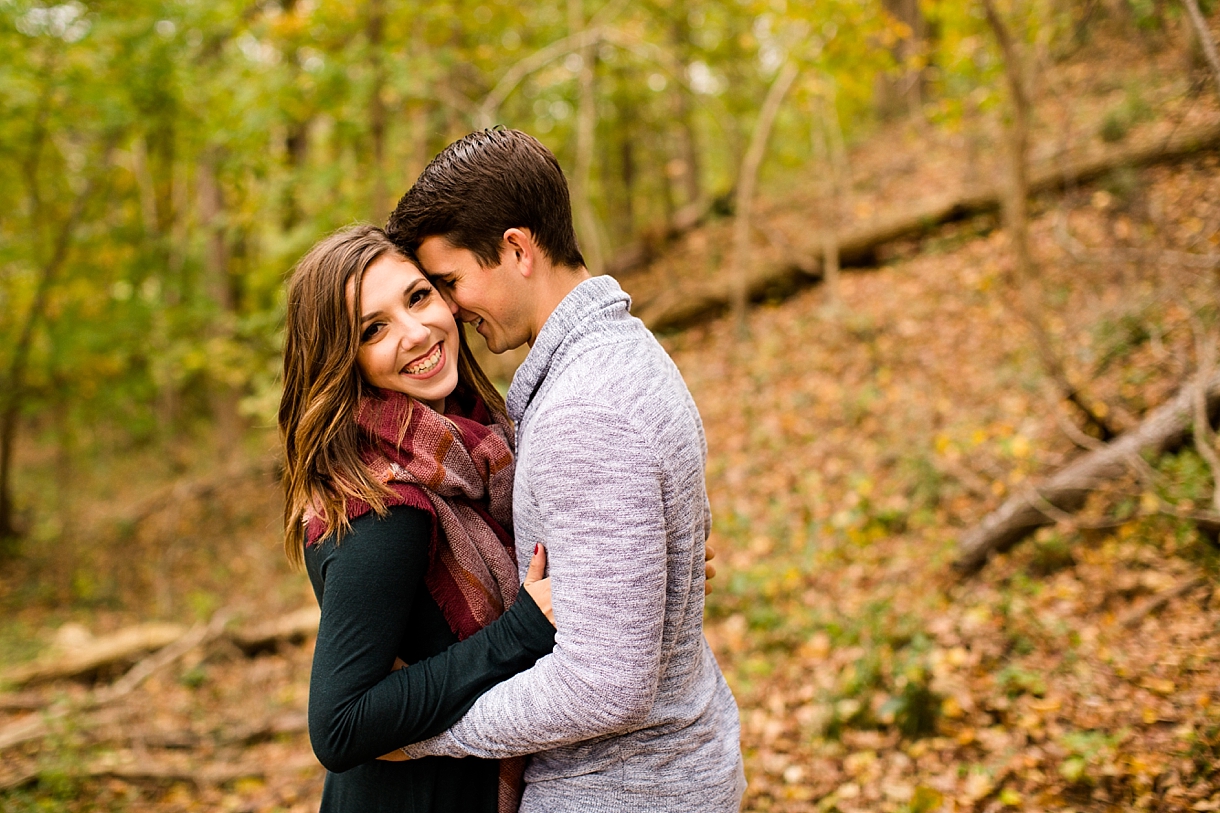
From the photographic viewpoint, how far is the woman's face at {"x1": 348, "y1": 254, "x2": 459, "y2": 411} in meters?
1.66

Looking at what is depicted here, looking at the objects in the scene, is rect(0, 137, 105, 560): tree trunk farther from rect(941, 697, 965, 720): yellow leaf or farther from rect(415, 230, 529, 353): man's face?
rect(941, 697, 965, 720): yellow leaf

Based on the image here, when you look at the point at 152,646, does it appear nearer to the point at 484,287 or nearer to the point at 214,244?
the point at 214,244

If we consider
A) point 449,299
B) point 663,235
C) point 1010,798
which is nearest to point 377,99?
point 449,299

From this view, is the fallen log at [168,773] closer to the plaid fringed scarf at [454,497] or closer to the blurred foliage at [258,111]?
the blurred foliage at [258,111]

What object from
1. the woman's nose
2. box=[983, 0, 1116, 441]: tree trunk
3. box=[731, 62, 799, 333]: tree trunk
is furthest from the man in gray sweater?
box=[731, 62, 799, 333]: tree trunk

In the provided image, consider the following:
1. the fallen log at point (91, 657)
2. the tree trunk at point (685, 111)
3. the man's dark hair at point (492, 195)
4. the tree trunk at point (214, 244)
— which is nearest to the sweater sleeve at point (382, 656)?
the man's dark hair at point (492, 195)

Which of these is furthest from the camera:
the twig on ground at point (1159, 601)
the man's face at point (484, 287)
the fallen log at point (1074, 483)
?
the fallen log at point (1074, 483)

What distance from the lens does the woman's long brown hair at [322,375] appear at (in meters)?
1.58

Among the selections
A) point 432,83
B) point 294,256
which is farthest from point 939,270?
point 294,256

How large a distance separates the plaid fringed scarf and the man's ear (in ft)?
1.19

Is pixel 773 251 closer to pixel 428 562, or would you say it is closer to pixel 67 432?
pixel 428 562

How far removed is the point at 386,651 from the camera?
144 cm

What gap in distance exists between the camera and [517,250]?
160 cm

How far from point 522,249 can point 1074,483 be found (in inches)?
166
